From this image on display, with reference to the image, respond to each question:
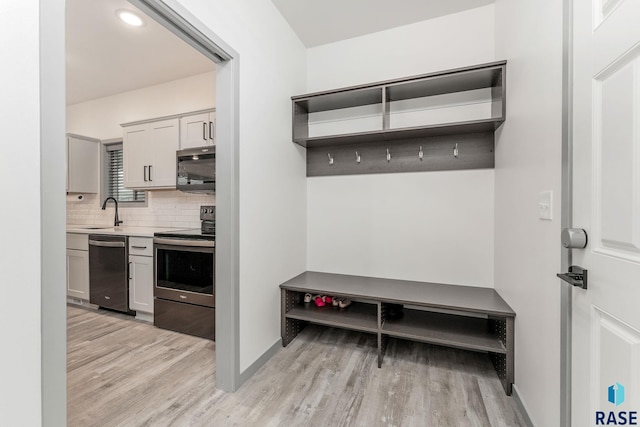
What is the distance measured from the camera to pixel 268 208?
84.7 inches

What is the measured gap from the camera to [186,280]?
257 cm

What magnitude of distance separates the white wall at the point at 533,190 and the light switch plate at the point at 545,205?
0.09 ft

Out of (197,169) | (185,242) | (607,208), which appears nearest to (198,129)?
(197,169)

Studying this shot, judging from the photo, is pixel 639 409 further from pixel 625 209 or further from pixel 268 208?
pixel 268 208

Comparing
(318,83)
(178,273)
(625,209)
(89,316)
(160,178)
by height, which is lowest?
(89,316)

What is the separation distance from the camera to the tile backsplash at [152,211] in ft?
11.0

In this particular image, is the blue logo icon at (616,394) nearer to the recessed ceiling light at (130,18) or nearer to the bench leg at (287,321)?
the bench leg at (287,321)

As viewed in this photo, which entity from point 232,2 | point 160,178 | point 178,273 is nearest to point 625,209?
A: point 232,2

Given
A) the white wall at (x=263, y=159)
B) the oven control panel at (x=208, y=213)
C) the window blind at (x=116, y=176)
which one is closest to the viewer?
the white wall at (x=263, y=159)

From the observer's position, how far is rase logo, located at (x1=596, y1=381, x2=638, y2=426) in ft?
2.51

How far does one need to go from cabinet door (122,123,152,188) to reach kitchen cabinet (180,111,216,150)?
0.55 m

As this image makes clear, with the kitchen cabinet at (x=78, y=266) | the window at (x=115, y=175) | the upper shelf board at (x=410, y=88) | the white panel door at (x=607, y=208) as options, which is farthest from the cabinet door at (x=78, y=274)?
the white panel door at (x=607, y=208)

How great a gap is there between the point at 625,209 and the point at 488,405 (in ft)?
4.67

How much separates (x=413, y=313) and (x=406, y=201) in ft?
3.28
